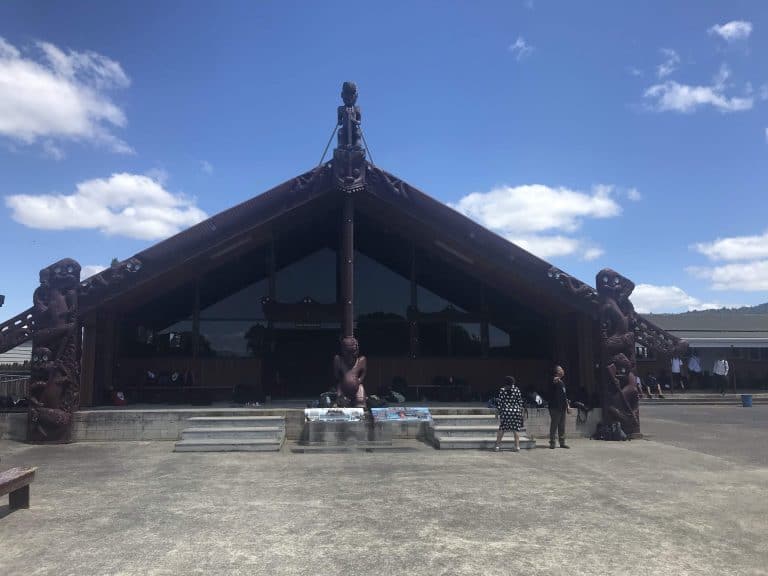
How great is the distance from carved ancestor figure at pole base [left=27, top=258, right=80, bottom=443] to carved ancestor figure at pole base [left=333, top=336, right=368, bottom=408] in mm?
5773

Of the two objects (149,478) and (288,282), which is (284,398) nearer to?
(288,282)

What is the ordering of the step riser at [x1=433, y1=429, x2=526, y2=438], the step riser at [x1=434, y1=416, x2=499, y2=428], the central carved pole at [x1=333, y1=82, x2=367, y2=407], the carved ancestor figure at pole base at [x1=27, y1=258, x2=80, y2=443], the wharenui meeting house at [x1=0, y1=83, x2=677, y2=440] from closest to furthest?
the step riser at [x1=433, y1=429, x2=526, y2=438]
the carved ancestor figure at pole base at [x1=27, y1=258, x2=80, y2=443]
the step riser at [x1=434, y1=416, x2=499, y2=428]
the wharenui meeting house at [x1=0, y1=83, x2=677, y2=440]
the central carved pole at [x1=333, y1=82, x2=367, y2=407]

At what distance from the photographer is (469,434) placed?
37.6 feet

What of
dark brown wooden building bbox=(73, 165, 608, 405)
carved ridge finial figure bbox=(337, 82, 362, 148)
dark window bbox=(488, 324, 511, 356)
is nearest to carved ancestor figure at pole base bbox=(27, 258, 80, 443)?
dark brown wooden building bbox=(73, 165, 608, 405)

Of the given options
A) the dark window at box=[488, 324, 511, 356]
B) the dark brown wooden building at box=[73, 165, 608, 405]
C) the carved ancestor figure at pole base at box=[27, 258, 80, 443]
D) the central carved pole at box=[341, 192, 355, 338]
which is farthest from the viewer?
the dark window at box=[488, 324, 511, 356]

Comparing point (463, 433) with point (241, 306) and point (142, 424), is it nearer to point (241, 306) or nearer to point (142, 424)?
point (142, 424)

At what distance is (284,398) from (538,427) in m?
7.66

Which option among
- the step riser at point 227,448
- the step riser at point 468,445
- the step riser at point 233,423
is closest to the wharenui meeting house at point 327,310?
the step riser at point 233,423

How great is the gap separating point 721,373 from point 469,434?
22683 millimetres

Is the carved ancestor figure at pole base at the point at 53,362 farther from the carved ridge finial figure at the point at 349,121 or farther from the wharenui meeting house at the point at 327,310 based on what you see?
the carved ridge finial figure at the point at 349,121

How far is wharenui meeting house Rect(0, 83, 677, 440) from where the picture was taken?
12362 mm

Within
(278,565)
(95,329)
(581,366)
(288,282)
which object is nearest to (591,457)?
(581,366)

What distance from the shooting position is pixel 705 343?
2886cm

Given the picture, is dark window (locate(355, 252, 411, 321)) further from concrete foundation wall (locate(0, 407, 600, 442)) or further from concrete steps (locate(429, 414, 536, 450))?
concrete foundation wall (locate(0, 407, 600, 442))
